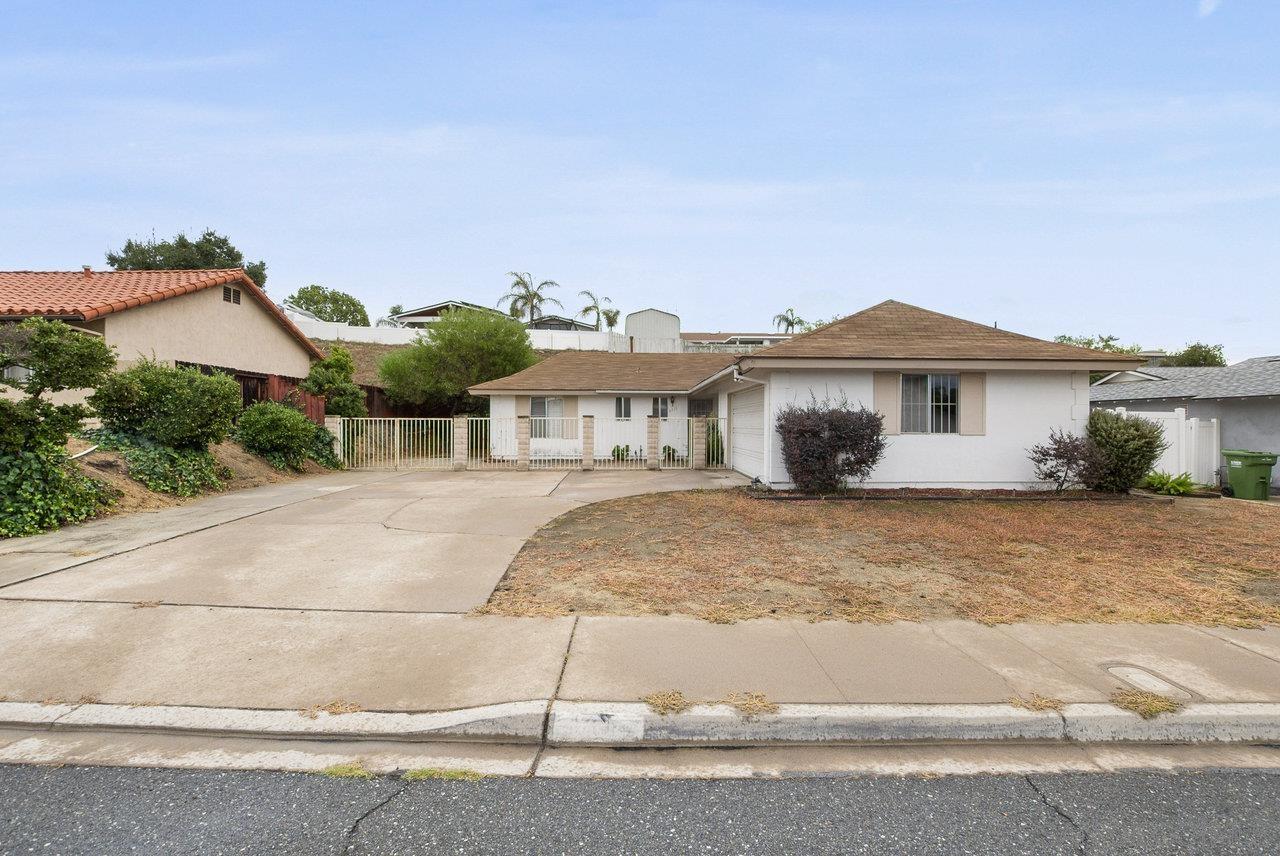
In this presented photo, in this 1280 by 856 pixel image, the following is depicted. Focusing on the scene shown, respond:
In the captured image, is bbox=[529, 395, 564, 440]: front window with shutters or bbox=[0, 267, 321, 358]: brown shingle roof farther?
bbox=[529, 395, 564, 440]: front window with shutters

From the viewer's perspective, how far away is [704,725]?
131 inches

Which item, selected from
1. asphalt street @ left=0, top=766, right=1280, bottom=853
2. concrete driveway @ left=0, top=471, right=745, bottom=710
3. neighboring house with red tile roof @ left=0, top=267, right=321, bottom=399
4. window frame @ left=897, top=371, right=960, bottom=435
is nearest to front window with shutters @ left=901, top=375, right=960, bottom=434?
window frame @ left=897, top=371, right=960, bottom=435

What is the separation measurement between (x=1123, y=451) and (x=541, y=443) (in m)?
15.8

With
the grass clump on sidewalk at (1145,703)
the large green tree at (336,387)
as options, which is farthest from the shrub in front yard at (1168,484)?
the large green tree at (336,387)

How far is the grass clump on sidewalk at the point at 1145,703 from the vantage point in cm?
343

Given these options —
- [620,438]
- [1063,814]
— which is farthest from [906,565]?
[620,438]

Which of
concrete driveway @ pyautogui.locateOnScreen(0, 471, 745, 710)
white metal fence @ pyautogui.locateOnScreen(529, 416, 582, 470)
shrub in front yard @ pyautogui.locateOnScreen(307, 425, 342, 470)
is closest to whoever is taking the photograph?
concrete driveway @ pyautogui.locateOnScreen(0, 471, 745, 710)

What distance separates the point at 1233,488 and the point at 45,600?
19565mm

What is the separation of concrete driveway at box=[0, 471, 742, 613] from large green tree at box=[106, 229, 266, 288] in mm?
41719

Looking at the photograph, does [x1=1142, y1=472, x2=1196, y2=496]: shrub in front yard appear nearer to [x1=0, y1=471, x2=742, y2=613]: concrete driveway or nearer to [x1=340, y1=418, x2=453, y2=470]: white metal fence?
[x1=0, y1=471, x2=742, y2=613]: concrete driveway

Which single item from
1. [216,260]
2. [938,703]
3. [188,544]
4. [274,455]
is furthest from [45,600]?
[216,260]

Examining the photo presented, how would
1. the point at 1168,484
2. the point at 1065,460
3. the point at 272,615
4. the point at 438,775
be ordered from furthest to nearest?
the point at 1168,484
the point at 1065,460
the point at 272,615
the point at 438,775

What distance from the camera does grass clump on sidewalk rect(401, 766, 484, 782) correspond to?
9.68ft

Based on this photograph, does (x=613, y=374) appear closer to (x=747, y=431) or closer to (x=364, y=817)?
(x=747, y=431)
